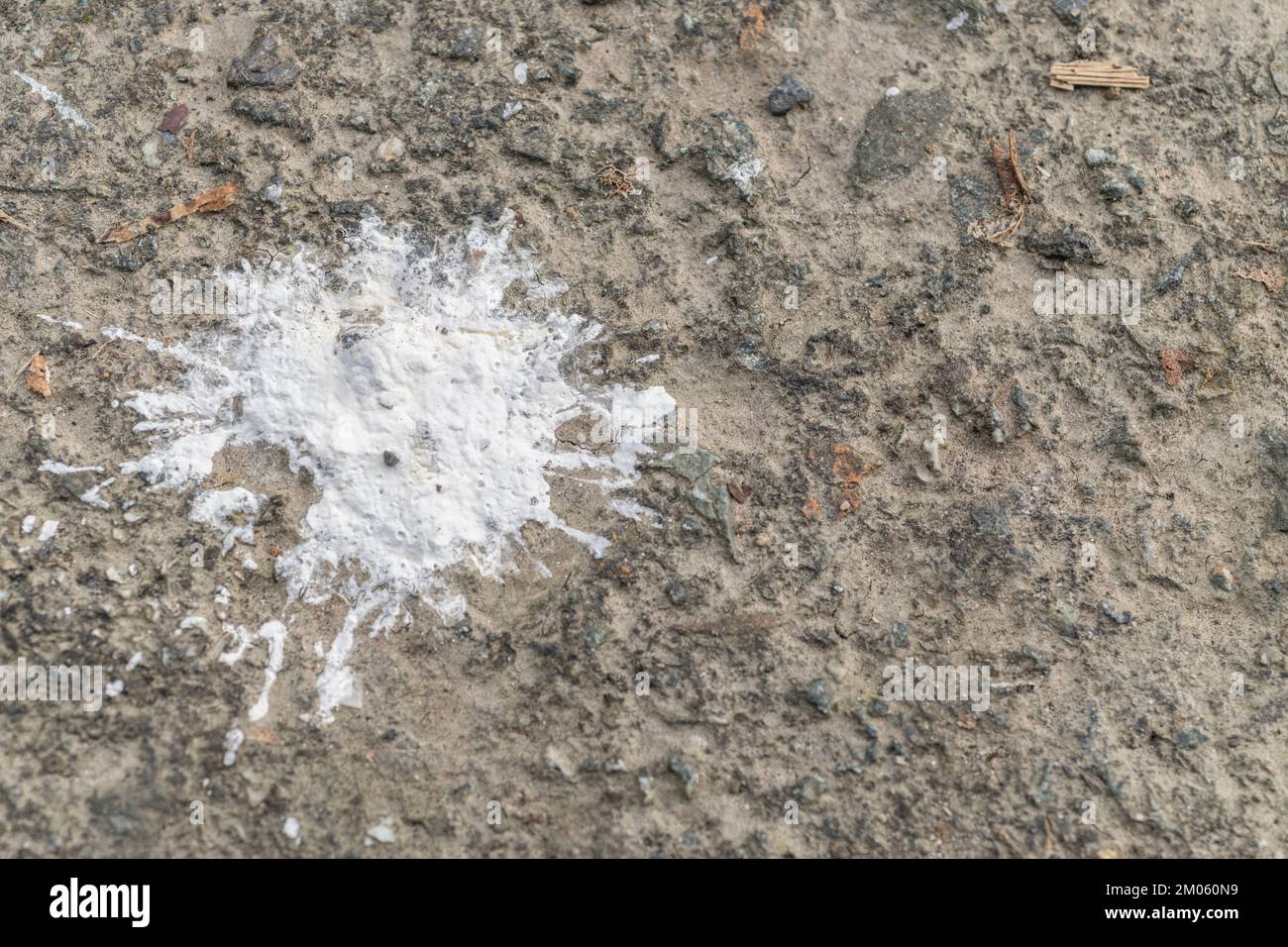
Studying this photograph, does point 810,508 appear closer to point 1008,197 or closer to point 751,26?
point 1008,197

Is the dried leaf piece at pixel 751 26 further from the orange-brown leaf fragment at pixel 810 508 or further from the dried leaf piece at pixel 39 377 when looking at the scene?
the dried leaf piece at pixel 39 377

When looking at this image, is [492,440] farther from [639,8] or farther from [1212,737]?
[1212,737]

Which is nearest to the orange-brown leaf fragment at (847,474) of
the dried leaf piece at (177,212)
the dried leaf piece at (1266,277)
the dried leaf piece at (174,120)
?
the dried leaf piece at (1266,277)

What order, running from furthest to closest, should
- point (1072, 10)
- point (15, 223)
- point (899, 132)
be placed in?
point (1072, 10) < point (899, 132) < point (15, 223)

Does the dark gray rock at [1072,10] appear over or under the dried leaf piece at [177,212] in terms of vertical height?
over

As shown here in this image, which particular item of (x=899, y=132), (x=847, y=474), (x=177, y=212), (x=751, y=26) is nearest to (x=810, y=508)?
(x=847, y=474)

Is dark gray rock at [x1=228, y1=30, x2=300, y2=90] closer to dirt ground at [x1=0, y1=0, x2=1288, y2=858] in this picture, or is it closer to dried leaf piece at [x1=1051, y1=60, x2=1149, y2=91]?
dirt ground at [x1=0, y1=0, x2=1288, y2=858]

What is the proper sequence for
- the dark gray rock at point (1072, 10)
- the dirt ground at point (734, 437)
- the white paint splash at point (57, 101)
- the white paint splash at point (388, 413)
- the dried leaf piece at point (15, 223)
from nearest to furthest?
the dirt ground at point (734, 437) < the white paint splash at point (388, 413) < the dried leaf piece at point (15, 223) < the white paint splash at point (57, 101) < the dark gray rock at point (1072, 10)
